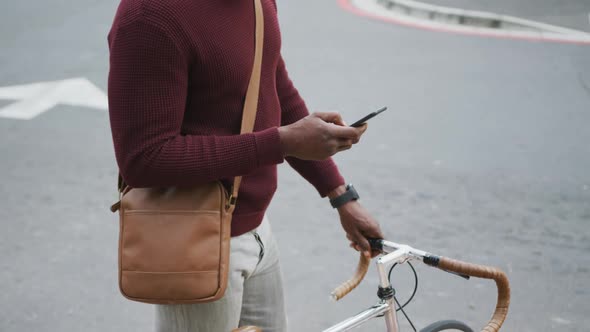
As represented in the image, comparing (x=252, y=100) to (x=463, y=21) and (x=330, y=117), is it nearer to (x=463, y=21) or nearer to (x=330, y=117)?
(x=330, y=117)

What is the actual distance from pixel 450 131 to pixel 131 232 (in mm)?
4608

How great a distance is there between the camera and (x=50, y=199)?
5227 millimetres

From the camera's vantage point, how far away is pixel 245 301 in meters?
2.22

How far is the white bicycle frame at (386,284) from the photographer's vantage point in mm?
2174

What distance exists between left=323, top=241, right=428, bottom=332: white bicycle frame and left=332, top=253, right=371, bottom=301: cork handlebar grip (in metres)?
0.07

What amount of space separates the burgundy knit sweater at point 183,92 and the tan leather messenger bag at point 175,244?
5cm

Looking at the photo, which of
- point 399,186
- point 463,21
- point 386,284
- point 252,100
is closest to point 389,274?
point 386,284

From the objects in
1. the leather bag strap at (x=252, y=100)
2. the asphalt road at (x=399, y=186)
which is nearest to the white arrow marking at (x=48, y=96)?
the asphalt road at (x=399, y=186)

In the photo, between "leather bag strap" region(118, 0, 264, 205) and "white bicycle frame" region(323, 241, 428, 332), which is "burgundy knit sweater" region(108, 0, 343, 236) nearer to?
"leather bag strap" region(118, 0, 264, 205)

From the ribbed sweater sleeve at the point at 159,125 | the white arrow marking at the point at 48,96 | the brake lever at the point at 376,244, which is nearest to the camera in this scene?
the ribbed sweater sleeve at the point at 159,125

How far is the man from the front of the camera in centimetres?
172

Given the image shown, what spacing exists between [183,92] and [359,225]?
832 mm

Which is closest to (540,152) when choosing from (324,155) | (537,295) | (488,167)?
(488,167)

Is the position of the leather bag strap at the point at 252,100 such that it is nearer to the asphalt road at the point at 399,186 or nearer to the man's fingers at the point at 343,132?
the man's fingers at the point at 343,132
